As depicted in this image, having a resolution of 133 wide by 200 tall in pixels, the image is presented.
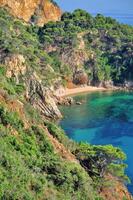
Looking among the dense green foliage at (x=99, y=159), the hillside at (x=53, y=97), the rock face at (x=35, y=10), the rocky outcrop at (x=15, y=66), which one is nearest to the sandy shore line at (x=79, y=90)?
the hillside at (x=53, y=97)

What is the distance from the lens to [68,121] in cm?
6194

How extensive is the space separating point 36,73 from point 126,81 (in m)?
24.3

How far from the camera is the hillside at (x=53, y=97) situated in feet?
91.7

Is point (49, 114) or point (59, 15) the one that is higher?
point (59, 15)

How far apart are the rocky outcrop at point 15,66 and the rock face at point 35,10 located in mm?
30700

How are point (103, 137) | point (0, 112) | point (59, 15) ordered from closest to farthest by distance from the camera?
point (0, 112), point (103, 137), point (59, 15)

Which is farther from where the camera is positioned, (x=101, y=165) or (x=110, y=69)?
(x=110, y=69)

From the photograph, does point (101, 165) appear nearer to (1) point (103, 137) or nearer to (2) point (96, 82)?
(1) point (103, 137)

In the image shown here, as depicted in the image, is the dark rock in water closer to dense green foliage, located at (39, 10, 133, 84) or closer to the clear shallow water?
the clear shallow water

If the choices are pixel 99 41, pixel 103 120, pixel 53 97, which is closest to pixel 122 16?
pixel 99 41

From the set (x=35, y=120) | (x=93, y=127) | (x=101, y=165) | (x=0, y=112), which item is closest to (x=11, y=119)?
(x=0, y=112)

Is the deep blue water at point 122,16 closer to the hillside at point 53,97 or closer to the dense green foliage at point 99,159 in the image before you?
the hillside at point 53,97

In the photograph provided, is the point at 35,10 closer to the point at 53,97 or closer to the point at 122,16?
the point at 53,97

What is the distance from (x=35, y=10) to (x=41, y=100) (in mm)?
40086
